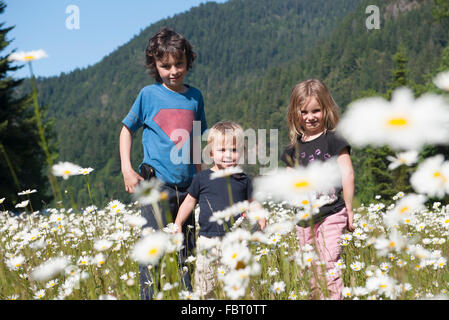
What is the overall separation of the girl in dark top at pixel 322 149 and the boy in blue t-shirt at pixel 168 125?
893 millimetres

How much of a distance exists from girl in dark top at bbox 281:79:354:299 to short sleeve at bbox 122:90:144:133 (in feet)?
4.39

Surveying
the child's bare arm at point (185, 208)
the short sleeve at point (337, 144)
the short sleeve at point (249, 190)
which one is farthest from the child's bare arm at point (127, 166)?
the short sleeve at point (337, 144)

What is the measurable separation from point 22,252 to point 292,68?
149 metres

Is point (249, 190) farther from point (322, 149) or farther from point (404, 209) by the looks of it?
point (404, 209)

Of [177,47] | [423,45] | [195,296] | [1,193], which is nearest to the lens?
[195,296]

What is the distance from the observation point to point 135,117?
3.36m

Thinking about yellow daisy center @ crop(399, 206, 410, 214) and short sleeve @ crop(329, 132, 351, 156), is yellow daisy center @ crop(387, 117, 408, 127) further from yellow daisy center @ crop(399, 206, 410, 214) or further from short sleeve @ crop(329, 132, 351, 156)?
short sleeve @ crop(329, 132, 351, 156)

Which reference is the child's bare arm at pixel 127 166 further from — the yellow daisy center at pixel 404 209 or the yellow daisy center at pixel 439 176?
the yellow daisy center at pixel 439 176

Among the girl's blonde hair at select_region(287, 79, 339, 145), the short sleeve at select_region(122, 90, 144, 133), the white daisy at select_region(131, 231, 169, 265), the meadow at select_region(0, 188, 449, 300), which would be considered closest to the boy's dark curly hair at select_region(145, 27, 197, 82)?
the short sleeve at select_region(122, 90, 144, 133)

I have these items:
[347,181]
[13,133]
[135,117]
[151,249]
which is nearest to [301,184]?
[151,249]

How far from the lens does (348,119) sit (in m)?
0.84

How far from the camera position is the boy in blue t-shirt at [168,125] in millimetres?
3230

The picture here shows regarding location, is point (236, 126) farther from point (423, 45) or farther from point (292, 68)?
point (292, 68)
